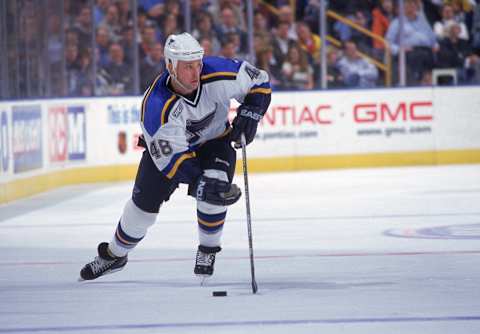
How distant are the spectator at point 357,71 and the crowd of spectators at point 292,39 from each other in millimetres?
12

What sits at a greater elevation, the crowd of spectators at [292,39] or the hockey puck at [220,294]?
the crowd of spectators at [292,39]

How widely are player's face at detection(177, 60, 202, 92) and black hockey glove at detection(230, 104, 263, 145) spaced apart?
0.29 meters

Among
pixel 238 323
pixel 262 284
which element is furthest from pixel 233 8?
pixel 238 323

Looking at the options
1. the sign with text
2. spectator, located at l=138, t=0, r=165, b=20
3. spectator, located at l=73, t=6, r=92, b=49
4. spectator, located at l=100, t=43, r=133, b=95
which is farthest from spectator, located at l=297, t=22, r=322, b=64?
the sign with text

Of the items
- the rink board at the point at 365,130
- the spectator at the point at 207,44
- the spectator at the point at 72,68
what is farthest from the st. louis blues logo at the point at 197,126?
the spectator at the point at 207,44

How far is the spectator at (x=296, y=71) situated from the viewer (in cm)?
1427

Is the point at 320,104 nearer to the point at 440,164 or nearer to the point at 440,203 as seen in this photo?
the point at 440,164

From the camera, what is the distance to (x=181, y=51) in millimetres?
5465

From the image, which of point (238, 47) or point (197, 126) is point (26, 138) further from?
point (197, 126)

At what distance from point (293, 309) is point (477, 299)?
782mm

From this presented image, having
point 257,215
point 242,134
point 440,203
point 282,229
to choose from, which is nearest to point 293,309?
point 242,134

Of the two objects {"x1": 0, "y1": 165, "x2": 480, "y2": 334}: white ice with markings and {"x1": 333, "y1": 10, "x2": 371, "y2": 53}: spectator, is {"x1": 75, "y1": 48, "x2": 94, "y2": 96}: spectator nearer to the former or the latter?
{"x1": 0, "y1": 165, "x2": 480, "y2": 334}: white ice with markings

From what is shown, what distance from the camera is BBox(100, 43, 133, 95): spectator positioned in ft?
45.1

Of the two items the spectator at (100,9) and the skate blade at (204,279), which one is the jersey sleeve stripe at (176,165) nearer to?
the skate blade at (204,279)
